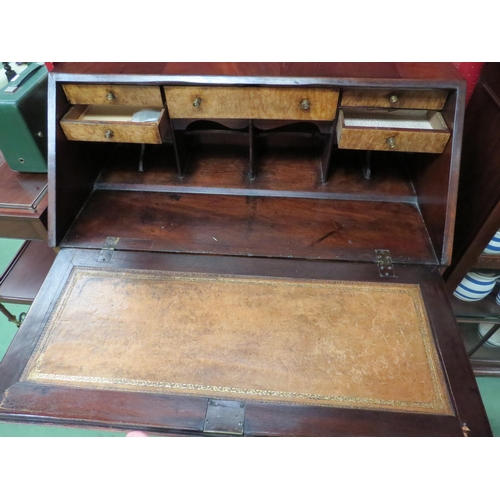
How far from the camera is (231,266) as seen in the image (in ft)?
3.72

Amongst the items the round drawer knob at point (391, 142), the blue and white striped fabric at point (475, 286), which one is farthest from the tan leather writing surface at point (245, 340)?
the blue and white striped fabric at point (475, 286)

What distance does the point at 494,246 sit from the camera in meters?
1.43

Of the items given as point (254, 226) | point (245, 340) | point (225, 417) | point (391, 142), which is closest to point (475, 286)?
point (391, 142)

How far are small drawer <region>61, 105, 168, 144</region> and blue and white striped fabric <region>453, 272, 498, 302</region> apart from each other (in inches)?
54.9

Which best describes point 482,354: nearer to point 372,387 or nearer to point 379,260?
point 379,260

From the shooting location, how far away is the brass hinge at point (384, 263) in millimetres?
1103

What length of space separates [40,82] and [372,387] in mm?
1469

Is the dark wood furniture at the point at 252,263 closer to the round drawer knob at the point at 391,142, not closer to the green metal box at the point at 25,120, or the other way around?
the round drawer knob at the point at 391,142

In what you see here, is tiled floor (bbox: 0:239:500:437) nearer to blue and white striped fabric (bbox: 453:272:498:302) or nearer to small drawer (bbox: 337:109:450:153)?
blue and white striped fabric (bbox: 453:272:498:302)

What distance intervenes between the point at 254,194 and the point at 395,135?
483 millimetres

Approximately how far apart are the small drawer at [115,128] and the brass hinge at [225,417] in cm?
77

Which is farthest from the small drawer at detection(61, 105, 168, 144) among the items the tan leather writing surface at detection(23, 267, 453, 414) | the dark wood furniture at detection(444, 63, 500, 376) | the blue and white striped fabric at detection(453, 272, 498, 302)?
the blue and white striped fabric at detection(453, 272, 498, 302)

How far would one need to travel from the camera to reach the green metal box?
4.21 feet

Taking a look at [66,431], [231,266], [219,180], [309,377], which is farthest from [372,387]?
[66,431]
